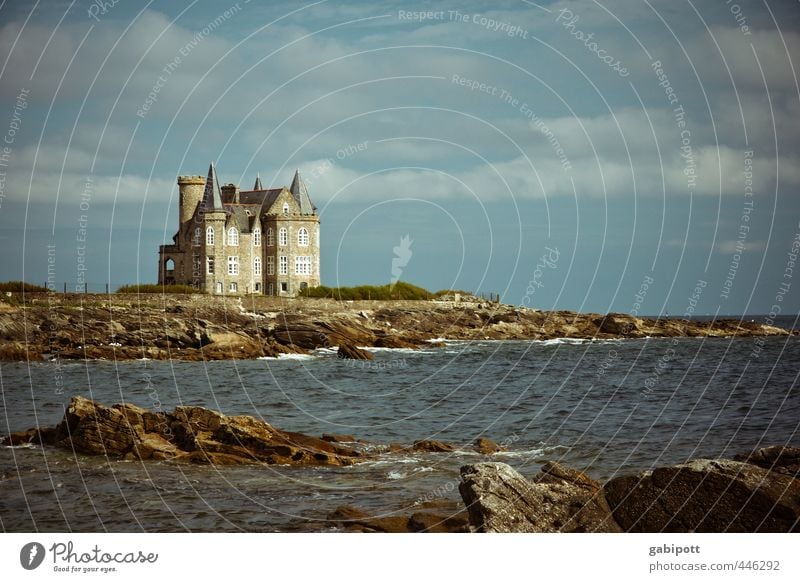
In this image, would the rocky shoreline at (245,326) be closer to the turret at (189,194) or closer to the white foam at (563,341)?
the white foam at (563,341)

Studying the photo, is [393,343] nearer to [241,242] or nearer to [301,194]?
[241,242]

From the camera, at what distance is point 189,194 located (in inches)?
2992

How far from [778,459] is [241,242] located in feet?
213

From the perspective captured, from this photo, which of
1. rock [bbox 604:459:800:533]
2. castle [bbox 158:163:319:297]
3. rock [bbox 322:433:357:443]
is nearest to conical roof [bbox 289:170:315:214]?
castle [bbox 158:163:319:297]

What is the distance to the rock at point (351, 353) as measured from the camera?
172 feet

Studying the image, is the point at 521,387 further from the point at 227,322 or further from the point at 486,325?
the point at 486,325

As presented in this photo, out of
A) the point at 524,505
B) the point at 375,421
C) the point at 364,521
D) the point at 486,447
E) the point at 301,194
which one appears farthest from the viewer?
the point at 301,194

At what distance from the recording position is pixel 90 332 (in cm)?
4941

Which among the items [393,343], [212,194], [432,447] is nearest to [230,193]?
[212,194]

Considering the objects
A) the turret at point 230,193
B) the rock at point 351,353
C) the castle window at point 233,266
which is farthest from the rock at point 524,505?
the turret at point 230,193

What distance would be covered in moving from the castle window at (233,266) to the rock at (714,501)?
64.5m

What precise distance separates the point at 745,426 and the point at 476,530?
52.9 ft

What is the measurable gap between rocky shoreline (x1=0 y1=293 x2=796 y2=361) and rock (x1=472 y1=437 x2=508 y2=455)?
2860cm

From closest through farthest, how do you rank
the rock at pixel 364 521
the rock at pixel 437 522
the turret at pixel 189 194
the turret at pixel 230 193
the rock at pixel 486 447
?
1. the rock at pixel 437 522
2. the rock at pixel 364 521
3. the rock at pixel 486 447
4. the turret at pixel 189 194
5. the turret at pixel 230 193
